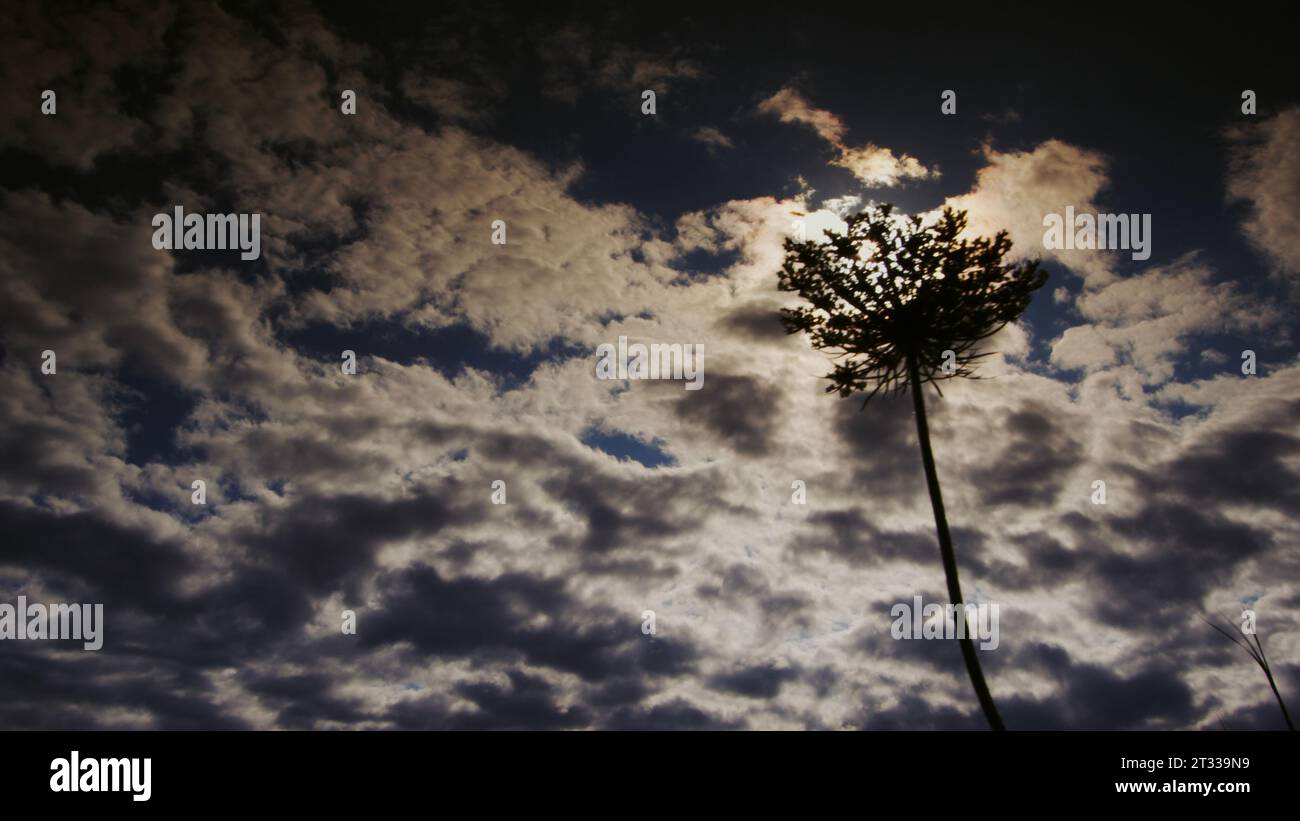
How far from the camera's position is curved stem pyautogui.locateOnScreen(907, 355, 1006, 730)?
1247cm

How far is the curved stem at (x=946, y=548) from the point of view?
1247cm

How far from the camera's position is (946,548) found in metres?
13.9
